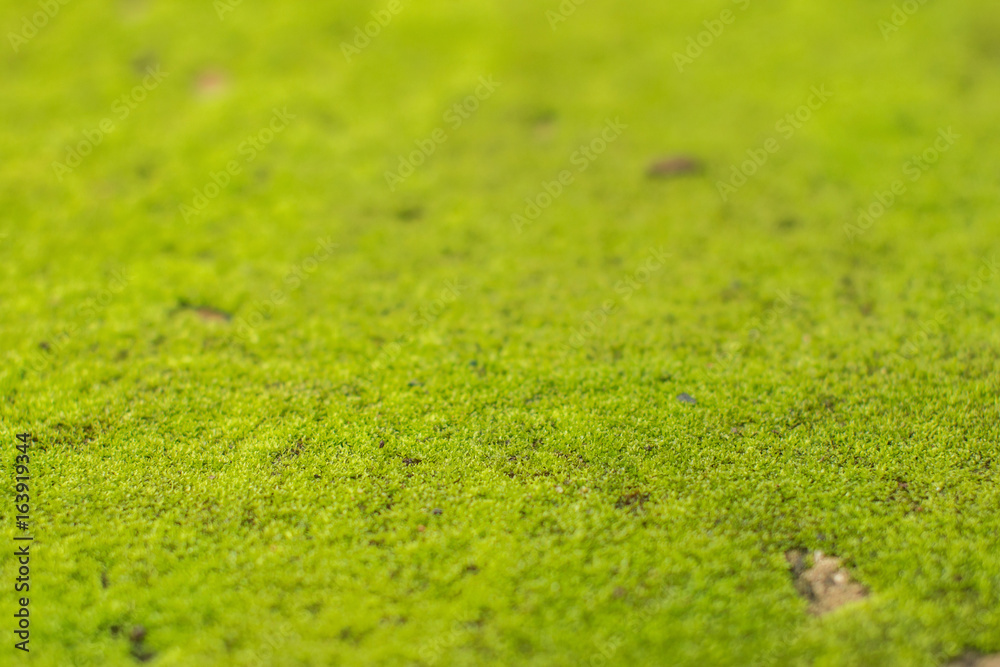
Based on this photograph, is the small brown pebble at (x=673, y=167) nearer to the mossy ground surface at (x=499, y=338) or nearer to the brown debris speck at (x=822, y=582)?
the mossy ground surface at (x=499, y=338)

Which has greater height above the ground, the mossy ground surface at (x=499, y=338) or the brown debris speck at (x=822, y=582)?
the mossy ground surface at (x=499, y=338)

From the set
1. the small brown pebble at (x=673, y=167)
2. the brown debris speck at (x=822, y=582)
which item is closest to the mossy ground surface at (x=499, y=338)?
the brown debris speck at (x=822, y=582)

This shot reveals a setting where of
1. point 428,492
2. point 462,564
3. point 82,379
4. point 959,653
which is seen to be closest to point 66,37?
point 82,379

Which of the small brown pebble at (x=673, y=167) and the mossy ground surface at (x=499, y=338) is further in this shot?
the small brown pebble at (x=673, y=167)

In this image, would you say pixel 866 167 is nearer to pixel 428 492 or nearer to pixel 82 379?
pixel 428 492

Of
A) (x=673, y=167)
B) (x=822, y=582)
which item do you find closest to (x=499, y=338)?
(x=822, y=582)

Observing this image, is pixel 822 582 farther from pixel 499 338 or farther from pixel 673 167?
pixel 673 167
